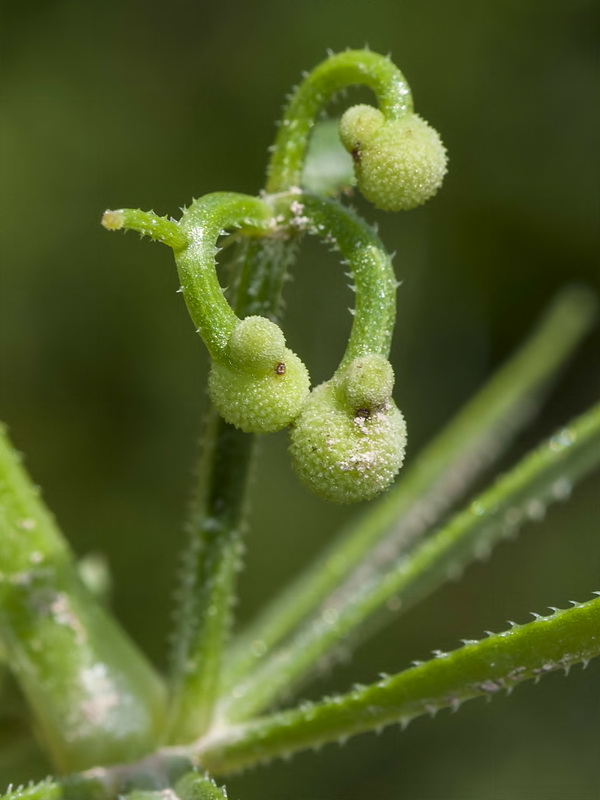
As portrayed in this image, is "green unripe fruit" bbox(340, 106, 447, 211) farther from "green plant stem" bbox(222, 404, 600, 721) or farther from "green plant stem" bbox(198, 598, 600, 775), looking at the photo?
"green plant stem" bbox(222, 404, 600, 721)

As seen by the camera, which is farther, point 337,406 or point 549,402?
point 549,402

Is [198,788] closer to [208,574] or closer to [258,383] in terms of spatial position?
[208,574]

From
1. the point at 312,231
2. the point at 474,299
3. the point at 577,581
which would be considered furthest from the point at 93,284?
the point at 312,231

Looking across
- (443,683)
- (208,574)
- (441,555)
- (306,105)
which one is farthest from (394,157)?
(441,555)

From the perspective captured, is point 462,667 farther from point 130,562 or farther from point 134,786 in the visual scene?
point 130,562

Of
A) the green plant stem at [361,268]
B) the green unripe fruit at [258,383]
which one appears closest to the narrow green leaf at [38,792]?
the green unripe fruit at [258,383]

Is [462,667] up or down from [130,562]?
up
